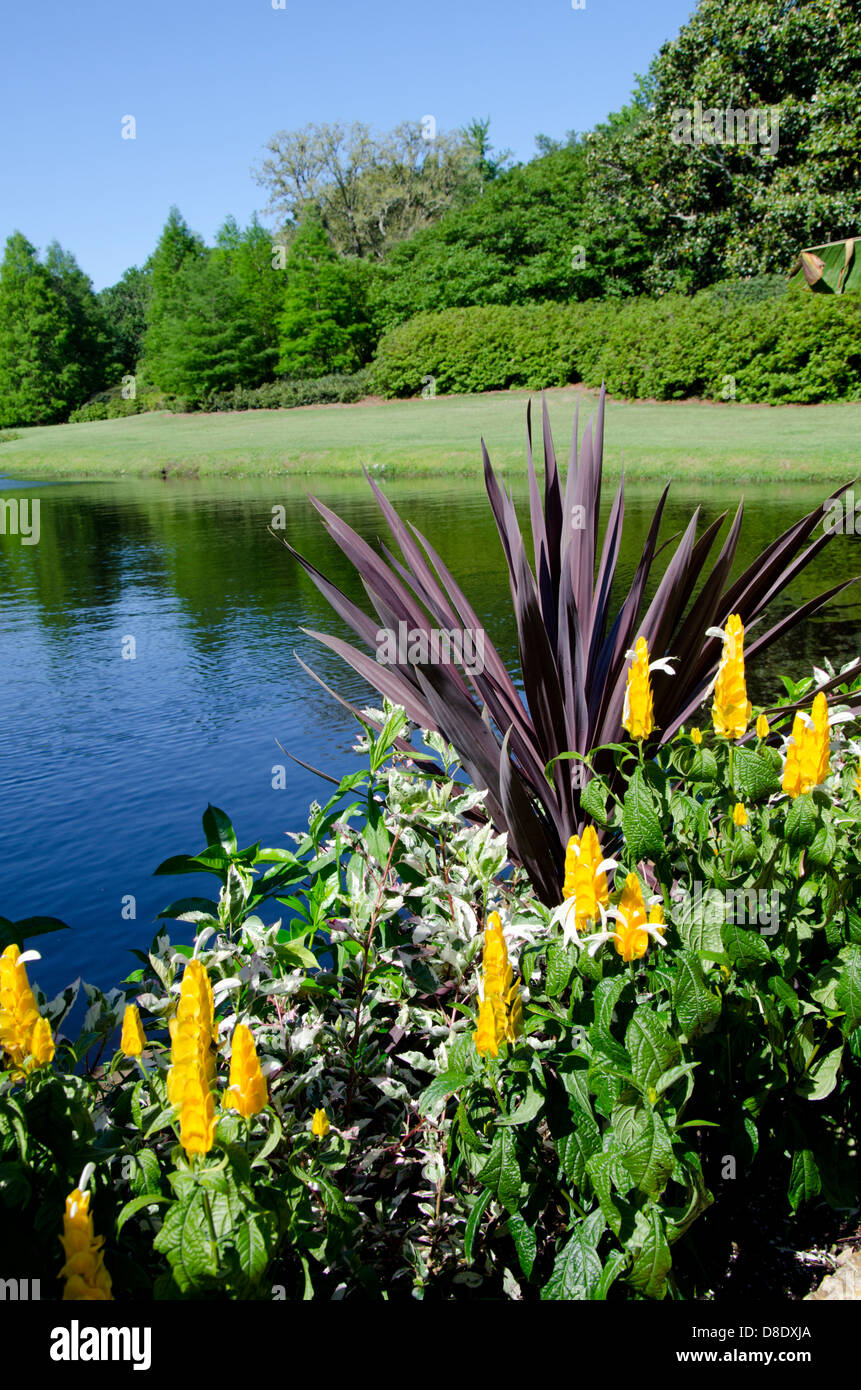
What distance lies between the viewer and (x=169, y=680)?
7.26 m

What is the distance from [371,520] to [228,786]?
9.79m

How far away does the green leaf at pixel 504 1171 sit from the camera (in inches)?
52.9

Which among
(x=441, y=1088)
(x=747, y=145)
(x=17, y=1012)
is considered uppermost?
(x=747, y=145)

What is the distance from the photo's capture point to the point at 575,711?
2.56m

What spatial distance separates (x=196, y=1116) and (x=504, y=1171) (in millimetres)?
506

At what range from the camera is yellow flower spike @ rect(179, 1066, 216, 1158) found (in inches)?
41.3

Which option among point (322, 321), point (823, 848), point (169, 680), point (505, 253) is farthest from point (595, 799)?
point (505, 253)

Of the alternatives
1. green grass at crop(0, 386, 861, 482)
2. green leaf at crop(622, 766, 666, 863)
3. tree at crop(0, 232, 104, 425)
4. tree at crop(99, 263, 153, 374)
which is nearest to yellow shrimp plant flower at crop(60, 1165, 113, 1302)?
green leaf at crop(622, 766, 666, 863)

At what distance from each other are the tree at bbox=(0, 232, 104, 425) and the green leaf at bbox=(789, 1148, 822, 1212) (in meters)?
53.0

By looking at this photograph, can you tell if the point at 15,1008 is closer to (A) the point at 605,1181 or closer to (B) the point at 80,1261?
(B) the point at 80,1261

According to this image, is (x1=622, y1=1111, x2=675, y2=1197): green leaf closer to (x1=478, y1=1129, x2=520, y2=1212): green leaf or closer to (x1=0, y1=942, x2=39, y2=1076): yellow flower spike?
(x1=478, y1=1129, x2=520, y2=1212): green leaf

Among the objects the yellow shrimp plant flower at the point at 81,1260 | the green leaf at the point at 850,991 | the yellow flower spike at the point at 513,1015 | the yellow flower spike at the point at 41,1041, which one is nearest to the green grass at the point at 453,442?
the green leaf at the point at 850,991
